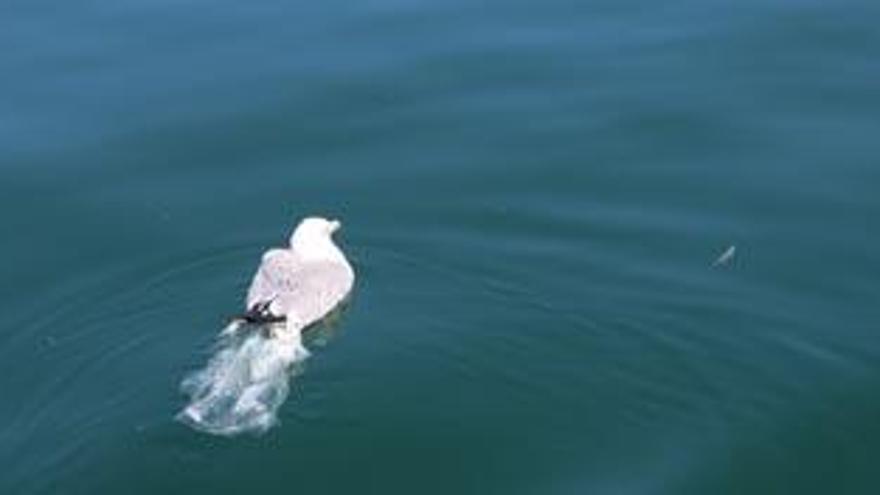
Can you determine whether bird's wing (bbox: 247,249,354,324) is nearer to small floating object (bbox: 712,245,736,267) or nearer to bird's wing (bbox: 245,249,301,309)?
bird's wing (bbox: 245,249,301,309)

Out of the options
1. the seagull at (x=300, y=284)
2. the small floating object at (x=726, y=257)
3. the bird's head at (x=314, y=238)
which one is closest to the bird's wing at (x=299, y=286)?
the seagull at (x=300, y=284)

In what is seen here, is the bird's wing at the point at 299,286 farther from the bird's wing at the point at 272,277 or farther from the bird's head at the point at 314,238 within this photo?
the bird's head at the point at 314,238

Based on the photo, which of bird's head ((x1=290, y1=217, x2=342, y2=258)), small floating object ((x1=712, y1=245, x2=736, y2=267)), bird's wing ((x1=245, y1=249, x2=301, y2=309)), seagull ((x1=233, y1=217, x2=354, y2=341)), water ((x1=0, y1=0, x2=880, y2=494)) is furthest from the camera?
small floating object ((x1=712, y1=245, x2=736, y2=267))

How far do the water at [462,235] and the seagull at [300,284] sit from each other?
Answer: 263 millimetres

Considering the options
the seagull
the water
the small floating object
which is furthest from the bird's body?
the small floating object

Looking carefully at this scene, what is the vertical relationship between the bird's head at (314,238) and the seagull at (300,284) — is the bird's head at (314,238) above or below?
above

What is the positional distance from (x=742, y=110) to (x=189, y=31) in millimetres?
6779

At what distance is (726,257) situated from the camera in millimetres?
16844

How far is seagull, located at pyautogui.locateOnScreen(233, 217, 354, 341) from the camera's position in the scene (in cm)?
1550

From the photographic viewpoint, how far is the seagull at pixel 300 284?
15500 millimetres

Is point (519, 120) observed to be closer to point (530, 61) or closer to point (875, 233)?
point (530, 61)

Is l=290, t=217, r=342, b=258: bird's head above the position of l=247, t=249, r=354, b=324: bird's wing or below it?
above

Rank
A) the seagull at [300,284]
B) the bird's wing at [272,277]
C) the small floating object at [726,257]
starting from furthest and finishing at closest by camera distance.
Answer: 1. the small floating object at [726,257]
2. the bird's wing at [272,277]
3. the seagull at [300,284]

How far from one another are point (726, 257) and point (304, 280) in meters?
3.85
